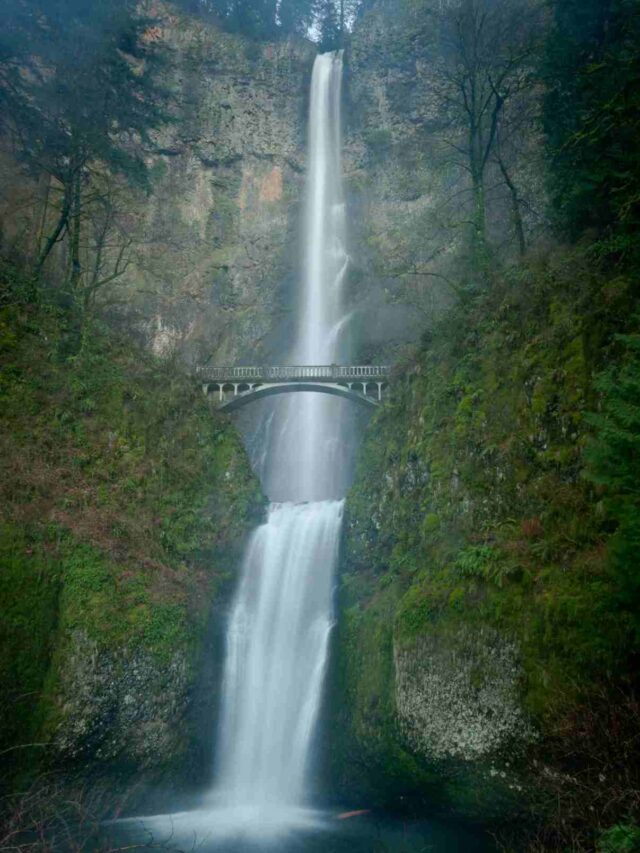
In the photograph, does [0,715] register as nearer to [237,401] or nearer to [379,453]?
[379,453]

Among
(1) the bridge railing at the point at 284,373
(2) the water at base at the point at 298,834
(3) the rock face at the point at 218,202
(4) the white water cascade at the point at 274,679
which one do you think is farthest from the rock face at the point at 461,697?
A: (3) the rock face at the point at 218,202

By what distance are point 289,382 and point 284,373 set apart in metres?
0.80

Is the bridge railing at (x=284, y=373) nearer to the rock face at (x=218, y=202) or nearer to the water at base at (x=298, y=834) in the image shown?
the rock face at (x=218, y=202)

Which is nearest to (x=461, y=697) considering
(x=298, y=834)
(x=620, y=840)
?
(x=620, y=840)

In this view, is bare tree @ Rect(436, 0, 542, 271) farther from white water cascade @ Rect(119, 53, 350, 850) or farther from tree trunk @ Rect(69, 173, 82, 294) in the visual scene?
tree trunk @ Rect(69, 173, 82, 294)

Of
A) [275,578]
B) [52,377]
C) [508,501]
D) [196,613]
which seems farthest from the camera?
[275,578]

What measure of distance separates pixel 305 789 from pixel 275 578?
23.7ft

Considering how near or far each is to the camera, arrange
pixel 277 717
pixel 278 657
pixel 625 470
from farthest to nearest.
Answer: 1. pixel 278 657
2. pixel 277 717
3. pixel 625 470

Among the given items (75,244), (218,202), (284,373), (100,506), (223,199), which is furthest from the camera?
(223,199)

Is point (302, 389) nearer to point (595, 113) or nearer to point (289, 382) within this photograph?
point (289, 382)

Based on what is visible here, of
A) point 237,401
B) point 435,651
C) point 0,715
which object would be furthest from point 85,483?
point 237,401

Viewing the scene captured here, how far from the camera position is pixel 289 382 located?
3325cm

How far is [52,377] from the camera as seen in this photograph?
828 inches

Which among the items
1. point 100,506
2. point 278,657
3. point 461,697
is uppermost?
point 100,506
